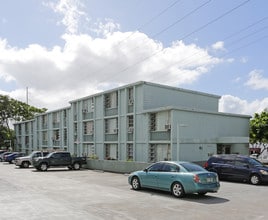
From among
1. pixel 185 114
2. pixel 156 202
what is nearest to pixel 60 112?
pixel 185 114

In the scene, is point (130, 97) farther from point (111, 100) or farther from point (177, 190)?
point (177, 190)

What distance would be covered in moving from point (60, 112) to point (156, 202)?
3412 cm

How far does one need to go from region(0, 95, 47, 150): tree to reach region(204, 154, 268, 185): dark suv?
4999cm

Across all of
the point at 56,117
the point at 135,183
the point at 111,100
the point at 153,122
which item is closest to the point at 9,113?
the point at 56,117

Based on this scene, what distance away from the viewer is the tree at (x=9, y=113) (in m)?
63.2

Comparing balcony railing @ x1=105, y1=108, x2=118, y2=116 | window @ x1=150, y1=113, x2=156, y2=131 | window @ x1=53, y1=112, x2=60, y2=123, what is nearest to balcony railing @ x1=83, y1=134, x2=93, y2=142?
balcony railing @ x1=105, y1=108, x2=118, y2=116

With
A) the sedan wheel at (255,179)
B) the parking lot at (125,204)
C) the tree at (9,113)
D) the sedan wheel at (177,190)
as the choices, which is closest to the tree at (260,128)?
the sedan wheel at (255,179)

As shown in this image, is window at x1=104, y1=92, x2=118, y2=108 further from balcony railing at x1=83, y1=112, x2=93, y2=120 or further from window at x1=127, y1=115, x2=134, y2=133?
balcony railing at x1=83, y1=112, x2=93, y2=120

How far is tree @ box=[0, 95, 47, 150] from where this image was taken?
63156 mm

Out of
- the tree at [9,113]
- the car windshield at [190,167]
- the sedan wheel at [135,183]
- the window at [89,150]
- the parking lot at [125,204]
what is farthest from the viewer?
the tree at [9,113]

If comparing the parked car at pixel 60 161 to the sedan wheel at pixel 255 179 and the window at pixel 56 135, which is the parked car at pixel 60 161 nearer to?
the window at pixel 56 135

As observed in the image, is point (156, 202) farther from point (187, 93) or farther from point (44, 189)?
point (187, 93)

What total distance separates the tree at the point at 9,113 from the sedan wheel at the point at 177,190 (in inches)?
2148

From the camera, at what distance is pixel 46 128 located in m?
49.2
